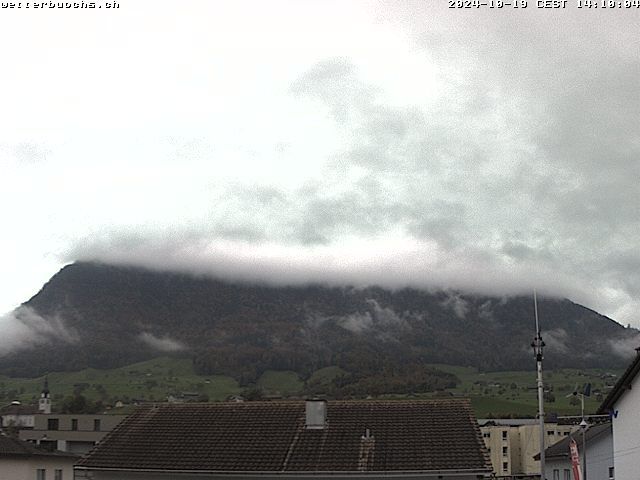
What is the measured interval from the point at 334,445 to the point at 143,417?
1043 centimetres

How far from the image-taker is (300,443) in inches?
1551

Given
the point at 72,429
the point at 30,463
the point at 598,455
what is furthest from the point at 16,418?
the point at 598,455

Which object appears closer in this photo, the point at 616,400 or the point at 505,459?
the point at 616,400

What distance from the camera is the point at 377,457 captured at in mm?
37719

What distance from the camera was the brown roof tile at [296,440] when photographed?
37.6 meters

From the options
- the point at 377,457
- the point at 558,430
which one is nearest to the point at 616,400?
the point at 377,457

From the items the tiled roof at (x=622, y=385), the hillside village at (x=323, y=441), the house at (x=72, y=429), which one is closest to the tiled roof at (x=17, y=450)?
the hillside village at (x=323, y=441)

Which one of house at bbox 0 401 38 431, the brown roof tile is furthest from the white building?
house at bbox 0 401 38 431

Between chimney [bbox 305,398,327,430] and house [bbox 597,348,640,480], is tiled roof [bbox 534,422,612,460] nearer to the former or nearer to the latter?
house [bbox 597,348,640,480]

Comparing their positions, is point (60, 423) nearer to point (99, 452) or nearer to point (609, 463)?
point (99, 452)

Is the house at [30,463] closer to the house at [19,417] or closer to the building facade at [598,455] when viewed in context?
the building facade at [598,455]

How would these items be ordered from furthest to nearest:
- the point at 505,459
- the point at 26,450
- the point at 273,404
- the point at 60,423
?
the point at 505,459
the point at 60,423
the point at 26,450
the point at 273,404

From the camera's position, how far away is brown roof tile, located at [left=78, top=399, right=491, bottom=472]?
123 ft

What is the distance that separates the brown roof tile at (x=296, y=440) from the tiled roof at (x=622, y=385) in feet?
16.8
